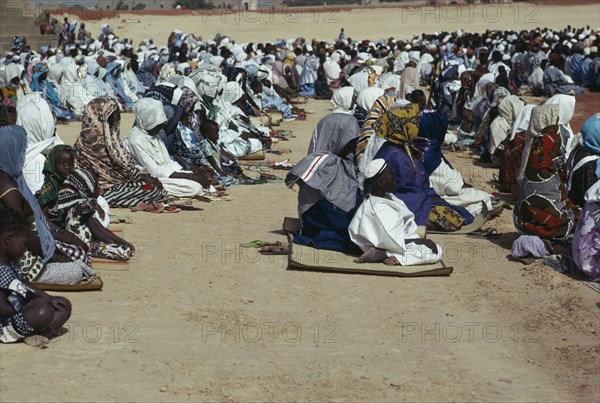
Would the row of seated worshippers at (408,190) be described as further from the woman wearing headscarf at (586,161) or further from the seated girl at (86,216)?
the seated girl at (86,216)

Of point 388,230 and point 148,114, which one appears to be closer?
point 388,230

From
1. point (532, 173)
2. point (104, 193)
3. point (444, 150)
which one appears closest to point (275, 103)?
point (444, 150)

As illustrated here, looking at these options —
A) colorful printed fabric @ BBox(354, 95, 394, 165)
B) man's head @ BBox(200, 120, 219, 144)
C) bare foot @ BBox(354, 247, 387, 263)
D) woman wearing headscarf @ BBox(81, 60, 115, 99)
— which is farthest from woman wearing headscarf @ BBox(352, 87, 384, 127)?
woman wearing headscarf @ BBox(81, 60, 115, 99)

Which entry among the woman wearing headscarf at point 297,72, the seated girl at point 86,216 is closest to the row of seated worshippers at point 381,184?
the seated girl at point 86,216

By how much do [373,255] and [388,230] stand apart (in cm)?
25

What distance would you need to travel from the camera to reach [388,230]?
24.7 ft

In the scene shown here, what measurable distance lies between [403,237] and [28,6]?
98.1ft

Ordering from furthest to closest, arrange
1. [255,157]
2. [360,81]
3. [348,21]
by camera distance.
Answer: [348,21]
[360,81]
[255,157]

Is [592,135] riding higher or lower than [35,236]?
higher

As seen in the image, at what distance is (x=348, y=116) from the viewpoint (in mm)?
8664

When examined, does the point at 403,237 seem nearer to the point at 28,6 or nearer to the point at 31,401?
the point at 31,401

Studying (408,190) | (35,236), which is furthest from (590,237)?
(35,236)

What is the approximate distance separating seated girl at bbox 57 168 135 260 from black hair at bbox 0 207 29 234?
167 centimetres

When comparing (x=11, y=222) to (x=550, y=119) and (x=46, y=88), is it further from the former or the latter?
(x=46, y=88)
